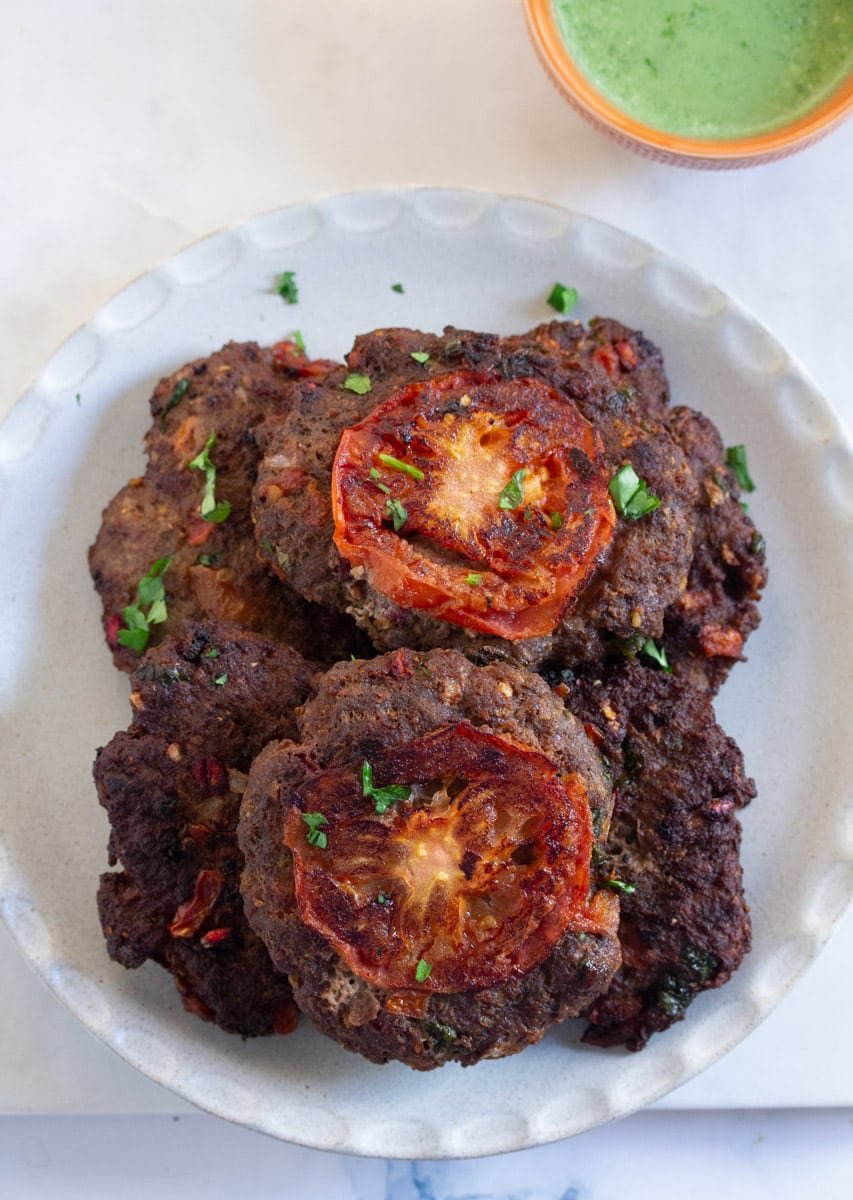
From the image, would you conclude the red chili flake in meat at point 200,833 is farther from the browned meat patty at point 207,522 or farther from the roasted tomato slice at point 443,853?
the browned meat patty at point 207,522

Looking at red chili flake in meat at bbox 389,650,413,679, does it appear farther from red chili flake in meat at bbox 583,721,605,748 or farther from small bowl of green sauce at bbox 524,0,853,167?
small bowl of green sauce at bbox 524,0,853,167

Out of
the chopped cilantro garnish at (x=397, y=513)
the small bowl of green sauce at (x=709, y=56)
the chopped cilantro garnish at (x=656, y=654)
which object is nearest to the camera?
the chopped cilantro garnish at (x=397, y=513)

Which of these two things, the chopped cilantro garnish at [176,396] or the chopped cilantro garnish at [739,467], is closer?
the chopped cilantro garnish at [176,396]

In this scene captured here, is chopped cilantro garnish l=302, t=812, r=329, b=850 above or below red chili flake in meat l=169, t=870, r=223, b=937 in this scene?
above

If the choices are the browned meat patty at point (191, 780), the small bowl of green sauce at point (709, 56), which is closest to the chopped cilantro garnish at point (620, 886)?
the browned meat patty at point (191, 780)

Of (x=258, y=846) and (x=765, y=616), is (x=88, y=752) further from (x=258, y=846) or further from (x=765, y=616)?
(x=765, y=616)

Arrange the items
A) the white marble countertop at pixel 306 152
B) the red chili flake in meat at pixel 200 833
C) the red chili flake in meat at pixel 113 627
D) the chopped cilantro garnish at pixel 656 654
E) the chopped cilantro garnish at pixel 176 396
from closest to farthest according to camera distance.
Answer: the red chili flake in meat at pixel 200 833 → the chopped cilantro garnish at pixel 656 654 → the red chili flake in meat at pixel 113 627 → the chopped cilantro garnish at pixel 176 396 → the white marble countertop at pixel 306 152

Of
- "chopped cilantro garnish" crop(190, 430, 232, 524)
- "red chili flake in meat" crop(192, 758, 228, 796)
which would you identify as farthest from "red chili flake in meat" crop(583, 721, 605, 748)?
"chopped cilantro garnish" crop(190, 430, 232, 524)
